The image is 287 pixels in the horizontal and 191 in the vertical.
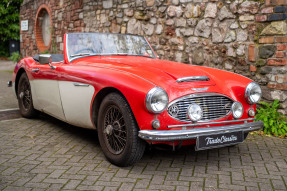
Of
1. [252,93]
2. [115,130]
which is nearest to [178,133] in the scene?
[115,130]

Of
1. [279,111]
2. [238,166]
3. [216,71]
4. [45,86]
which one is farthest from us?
[279,111]

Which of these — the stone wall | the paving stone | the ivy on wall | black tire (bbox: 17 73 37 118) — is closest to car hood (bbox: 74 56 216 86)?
the paving stone

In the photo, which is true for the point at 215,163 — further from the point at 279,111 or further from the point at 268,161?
the point at 279,111

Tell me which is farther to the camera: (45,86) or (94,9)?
(94,9)

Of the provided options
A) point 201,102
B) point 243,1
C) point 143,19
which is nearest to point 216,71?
point 201,102

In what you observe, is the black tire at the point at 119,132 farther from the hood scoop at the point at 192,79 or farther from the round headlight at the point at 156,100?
the hood scoop at the point at 192,79

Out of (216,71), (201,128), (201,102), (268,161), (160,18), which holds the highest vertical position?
(160,18)

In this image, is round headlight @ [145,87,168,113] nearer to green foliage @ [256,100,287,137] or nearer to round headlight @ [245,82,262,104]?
round headlight @ [245,82,262,104]

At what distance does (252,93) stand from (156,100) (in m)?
1.19

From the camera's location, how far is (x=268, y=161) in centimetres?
376

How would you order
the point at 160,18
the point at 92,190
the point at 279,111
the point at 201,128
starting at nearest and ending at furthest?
1. the point at 92,190
2. the point at 201,128
3. the point at 279,111
4. the point at 160,18

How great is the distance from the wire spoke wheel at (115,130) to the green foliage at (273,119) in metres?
2.57

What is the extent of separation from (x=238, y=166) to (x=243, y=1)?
3.09 metres

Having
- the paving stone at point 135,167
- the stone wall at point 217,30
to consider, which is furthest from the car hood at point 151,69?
the stone wall at point 217,30
